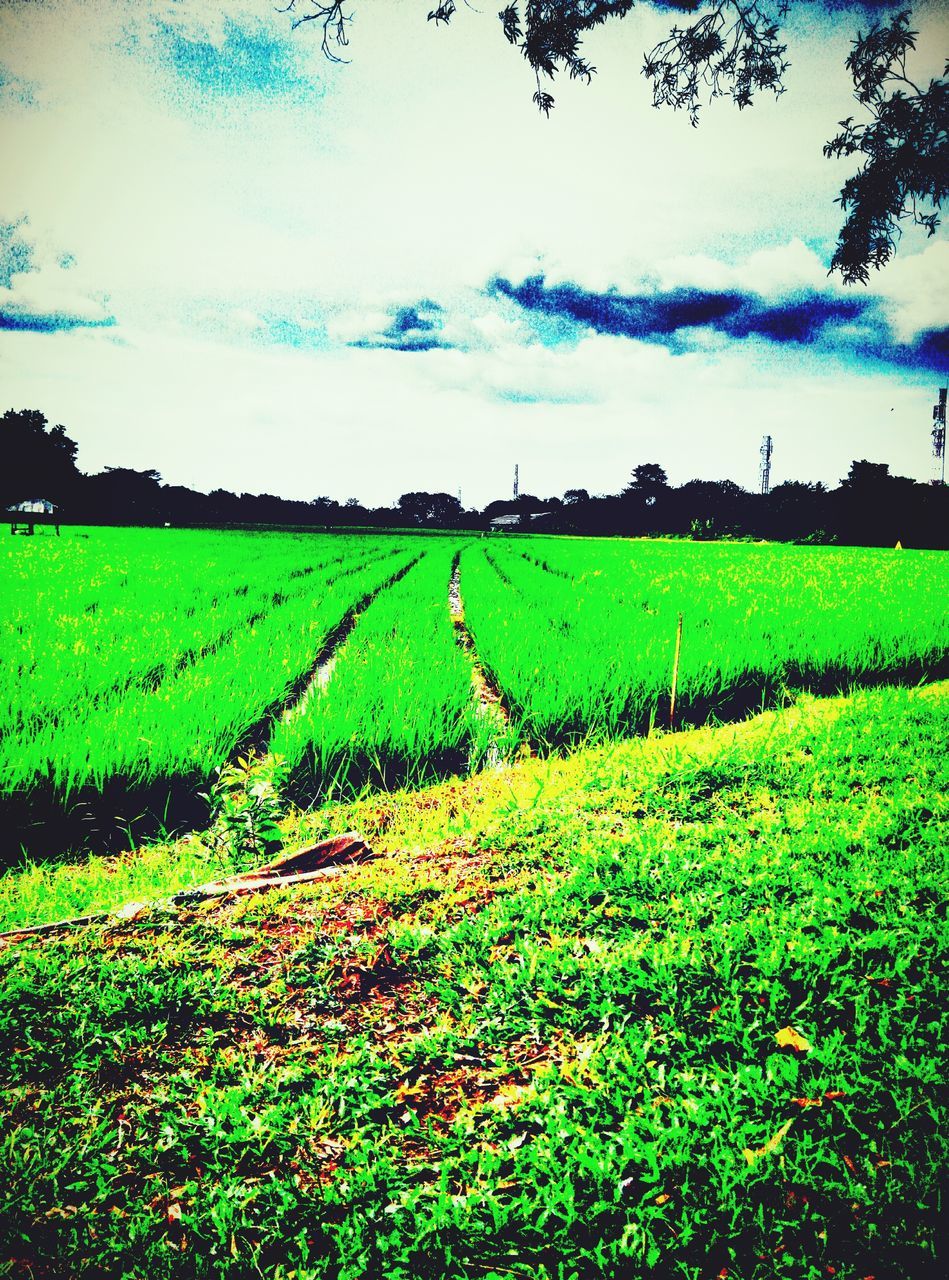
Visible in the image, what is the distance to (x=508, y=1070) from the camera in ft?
5.06

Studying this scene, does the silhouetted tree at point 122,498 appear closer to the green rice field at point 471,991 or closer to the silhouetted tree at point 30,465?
the silhouetted tree at point 30,465

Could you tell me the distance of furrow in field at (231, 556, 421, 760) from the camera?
396 centimetres

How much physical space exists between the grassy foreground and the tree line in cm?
4717

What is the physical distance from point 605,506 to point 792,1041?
66.7 meters

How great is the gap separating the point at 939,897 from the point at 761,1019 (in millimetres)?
962

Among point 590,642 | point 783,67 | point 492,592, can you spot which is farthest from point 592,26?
point 492,592

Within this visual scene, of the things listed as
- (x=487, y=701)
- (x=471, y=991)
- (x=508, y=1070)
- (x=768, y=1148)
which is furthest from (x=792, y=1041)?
(x=487, y=701)

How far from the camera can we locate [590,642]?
223 inches

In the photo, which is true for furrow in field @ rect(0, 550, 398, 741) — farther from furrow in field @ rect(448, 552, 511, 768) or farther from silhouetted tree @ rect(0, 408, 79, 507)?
silhouetted tree @ rect(0, 408, 79, 507)

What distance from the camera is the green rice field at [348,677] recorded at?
122 inches

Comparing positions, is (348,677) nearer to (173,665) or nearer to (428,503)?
(173,665)

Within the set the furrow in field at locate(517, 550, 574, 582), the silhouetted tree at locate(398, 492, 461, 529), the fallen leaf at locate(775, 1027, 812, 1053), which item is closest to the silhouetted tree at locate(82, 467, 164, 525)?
the silhouetted tree at locate(398, 492, 461, 529)

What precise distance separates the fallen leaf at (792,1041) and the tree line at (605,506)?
4746cm

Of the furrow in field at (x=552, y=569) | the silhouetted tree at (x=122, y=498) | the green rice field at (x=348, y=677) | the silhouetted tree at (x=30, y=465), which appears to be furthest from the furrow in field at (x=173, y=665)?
the silhouetted tree at (x=30, y=465)
